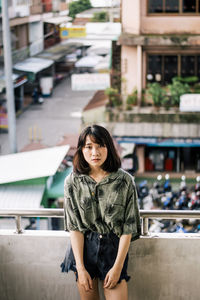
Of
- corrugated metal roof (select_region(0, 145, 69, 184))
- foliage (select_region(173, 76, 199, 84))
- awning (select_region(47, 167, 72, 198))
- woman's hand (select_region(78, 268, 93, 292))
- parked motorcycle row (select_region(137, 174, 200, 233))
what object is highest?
woman's hand (select_region(78, 268, 93, 292))

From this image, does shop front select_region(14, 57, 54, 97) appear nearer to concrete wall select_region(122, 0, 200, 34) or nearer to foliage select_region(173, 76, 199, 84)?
concrete wall select_region(122, 0, 200, 34)

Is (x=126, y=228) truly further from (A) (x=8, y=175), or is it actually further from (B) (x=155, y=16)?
(B) (x=155, y=16)

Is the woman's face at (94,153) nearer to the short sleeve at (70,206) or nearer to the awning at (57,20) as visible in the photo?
the short sleeve at (70,206)

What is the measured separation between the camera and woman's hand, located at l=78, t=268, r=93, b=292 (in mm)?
3322

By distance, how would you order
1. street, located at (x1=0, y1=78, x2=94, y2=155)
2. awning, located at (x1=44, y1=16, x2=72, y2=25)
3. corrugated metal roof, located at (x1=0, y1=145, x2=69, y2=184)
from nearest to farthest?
corrugated metal roof, located at (x1=0, y1=145, x2=69, y2=184) → street, located at (x1=0, y1=78, x2=94, y2=155) → awning, located at (x1=44, y1=16, x2=72, y2=25)

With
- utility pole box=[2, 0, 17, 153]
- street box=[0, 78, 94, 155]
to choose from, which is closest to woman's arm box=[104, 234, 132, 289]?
utility pole box=[2, 0, 17, 153]

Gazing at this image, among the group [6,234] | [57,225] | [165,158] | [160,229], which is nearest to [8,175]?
[57,225]

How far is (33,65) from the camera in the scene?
29.7 m

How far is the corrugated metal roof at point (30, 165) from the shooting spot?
1103 cm

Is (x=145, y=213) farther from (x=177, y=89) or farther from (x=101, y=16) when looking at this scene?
(x=101, y=16)

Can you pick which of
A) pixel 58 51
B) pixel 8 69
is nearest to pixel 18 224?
pixel 8 69

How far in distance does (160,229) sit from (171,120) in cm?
610

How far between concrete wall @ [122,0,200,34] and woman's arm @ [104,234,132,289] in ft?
48.8

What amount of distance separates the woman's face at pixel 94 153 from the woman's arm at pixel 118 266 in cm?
49
